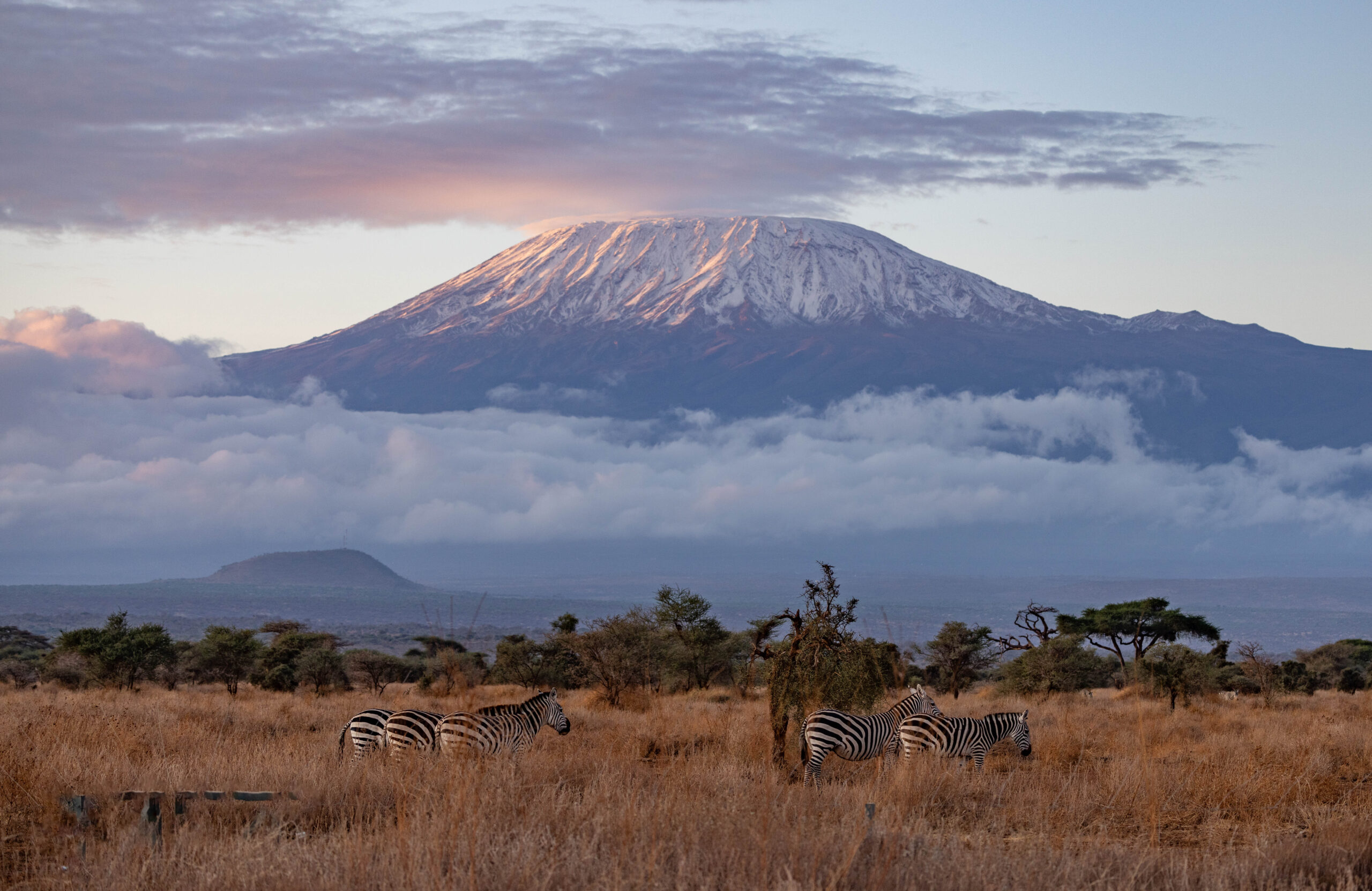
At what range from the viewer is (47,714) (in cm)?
1767

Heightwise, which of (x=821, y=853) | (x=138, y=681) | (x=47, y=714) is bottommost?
(x=138, y=681)

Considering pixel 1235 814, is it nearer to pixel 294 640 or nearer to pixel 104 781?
pixel 104 781

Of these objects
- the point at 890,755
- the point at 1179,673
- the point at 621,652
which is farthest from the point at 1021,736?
the point at 621,652

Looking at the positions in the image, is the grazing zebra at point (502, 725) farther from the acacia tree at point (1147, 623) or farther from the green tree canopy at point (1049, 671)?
the acacia tree at point (1147, 623)

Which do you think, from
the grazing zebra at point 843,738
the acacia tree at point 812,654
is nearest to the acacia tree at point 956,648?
the acacia tree at point 812,654

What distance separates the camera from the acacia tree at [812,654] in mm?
15891

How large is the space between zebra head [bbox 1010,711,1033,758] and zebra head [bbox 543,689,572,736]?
6.49 metres

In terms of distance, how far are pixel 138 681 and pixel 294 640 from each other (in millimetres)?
5348

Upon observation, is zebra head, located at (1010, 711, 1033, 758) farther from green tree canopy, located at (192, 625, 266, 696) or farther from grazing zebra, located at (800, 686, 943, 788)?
green tree canopy, located at (192, 625, 266, 696)

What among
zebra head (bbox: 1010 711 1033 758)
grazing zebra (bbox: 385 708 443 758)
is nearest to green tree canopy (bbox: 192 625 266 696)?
grazing zebra (bbox: 385 708 443 758)

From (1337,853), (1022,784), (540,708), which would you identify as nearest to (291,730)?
(540,708)

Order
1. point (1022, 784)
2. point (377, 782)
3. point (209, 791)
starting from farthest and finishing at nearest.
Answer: point (1022, 784) → point (377, 782) → point (209, 791)

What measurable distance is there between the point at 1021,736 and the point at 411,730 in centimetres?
877

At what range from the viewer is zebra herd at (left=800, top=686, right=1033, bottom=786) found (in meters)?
13.8
